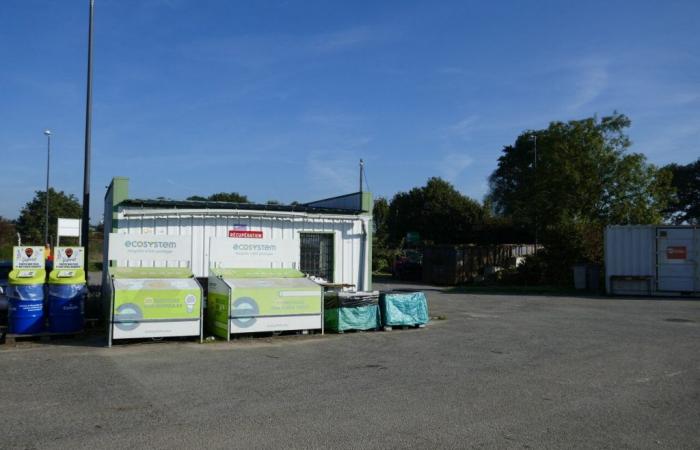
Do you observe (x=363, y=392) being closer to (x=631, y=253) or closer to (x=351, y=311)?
(x=351, y=311)

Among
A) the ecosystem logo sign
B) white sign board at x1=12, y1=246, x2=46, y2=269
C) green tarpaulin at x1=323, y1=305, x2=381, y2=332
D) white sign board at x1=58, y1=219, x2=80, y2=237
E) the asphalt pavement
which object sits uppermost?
white sign board at x1=58, y1=219, x2=80, y2=237

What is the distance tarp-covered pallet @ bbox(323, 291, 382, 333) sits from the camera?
14.0 metres

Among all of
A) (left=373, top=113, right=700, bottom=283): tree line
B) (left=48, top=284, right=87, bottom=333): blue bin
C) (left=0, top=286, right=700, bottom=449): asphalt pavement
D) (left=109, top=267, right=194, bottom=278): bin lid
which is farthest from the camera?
(left=373, top=113, right=700, bottom=283): tree line

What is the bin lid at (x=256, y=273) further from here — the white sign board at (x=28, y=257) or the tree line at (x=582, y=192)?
the tree line at (x=582, y=192)

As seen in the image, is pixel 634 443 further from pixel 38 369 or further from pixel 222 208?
pixel 222 208

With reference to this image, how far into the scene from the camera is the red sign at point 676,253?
2428cm

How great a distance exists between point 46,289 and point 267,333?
4.84m

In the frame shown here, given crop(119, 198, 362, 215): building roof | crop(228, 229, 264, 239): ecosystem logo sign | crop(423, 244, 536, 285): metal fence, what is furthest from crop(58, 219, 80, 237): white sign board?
crop(423, 244, 536, 285): metal fence

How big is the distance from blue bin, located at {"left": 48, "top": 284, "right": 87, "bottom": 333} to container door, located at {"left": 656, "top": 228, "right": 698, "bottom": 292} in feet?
72.3

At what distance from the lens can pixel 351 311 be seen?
46.5ft

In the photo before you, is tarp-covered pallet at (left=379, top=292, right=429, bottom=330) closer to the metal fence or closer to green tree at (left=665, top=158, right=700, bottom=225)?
the metal fence

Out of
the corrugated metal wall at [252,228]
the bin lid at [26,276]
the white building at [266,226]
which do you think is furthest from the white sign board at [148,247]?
the bin lid at [26,276]

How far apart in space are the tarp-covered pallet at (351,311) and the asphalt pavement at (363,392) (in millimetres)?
634

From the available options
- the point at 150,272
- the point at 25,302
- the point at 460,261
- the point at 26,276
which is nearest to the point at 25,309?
the point at 25,302
